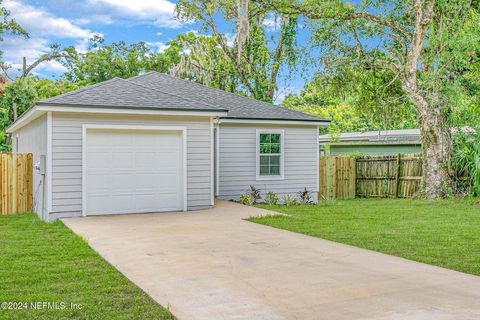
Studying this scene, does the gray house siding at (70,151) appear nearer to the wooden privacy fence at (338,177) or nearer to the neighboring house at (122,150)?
the neighboring house at (122,150)

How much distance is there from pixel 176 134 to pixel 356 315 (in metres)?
7.74

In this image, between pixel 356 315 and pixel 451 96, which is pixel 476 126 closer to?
pixel 451 96

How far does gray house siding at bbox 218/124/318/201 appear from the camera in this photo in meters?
13.6

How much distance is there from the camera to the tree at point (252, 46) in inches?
916

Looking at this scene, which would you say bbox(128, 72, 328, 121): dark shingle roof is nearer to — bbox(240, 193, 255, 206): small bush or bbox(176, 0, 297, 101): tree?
bbox(240, 193, 255, 206): small bush

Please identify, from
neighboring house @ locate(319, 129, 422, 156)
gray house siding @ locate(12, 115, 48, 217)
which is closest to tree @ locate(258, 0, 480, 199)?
neighboring house @ locate(319, 129, 422, 156)

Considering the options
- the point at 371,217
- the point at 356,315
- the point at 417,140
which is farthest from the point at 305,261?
the point at 417,140

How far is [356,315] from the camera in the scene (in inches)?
155

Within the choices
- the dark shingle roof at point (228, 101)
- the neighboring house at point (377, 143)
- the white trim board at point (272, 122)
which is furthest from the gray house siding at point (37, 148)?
the neighboring house at point (377, 143)

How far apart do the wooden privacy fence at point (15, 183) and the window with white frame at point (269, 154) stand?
633cm

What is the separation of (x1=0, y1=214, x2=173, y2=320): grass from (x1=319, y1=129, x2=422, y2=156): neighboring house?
13.9m

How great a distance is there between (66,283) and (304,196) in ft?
32.7

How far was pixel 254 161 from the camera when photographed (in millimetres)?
13875

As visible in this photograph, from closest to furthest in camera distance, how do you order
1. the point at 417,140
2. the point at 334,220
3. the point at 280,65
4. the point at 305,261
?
the point at 305,261
the point at 334,220
the point at 417,140
the point at 280,65
